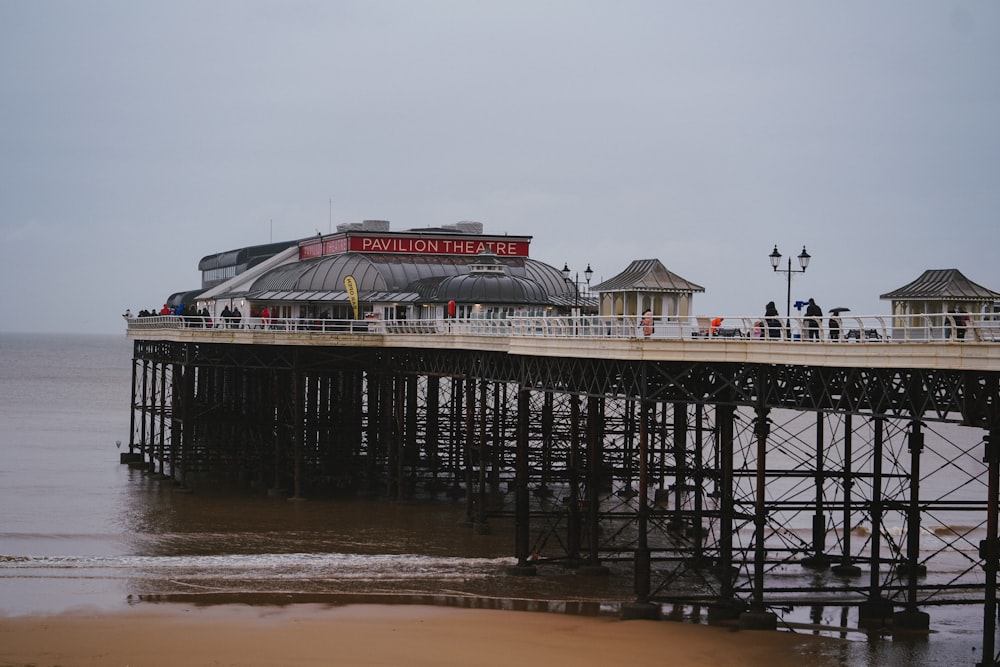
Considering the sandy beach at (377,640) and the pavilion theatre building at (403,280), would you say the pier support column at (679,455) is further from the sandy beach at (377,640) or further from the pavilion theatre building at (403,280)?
the pavilion theatre building at (403,280)

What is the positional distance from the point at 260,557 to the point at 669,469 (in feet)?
38.3

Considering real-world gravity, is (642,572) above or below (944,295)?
below

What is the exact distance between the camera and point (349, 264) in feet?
220

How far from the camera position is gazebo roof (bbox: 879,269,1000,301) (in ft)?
113

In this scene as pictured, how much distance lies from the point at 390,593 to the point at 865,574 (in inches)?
501

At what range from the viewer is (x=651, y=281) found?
38.9 meters

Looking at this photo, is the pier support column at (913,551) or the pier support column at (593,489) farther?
the pier support column at (593,489)

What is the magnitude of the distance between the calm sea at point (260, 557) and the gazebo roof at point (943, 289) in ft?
24.7

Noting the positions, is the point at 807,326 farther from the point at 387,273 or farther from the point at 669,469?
the point at 387,273

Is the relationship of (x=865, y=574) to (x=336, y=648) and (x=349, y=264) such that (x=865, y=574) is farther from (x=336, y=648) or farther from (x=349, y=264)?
(x=349, y=264)

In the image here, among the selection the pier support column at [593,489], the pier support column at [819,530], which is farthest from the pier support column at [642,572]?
the pier support column at [819,530]

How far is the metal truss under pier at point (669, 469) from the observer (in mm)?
28766

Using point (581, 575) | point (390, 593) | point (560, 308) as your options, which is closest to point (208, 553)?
point (390, 593)

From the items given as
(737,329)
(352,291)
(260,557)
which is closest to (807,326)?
(737,329)
